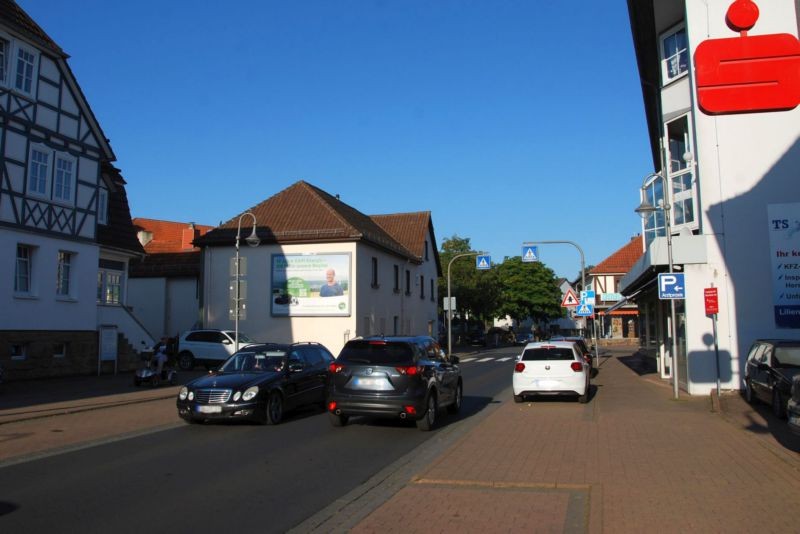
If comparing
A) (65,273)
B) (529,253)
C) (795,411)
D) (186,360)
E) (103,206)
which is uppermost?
(103,206)

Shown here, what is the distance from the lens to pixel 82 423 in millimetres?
13320

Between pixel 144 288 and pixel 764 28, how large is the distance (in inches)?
1426

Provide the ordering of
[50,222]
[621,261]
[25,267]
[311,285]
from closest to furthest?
[25,267] < [50,222] < [311,285] < [621,261]

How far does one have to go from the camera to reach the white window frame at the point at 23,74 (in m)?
22.2

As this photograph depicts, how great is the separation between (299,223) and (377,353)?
24.6m

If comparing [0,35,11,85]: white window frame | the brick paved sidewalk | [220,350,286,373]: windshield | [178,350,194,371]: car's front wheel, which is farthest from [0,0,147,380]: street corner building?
the brick paved sidewalk

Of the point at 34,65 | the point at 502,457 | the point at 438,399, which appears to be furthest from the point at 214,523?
the point at 34,65

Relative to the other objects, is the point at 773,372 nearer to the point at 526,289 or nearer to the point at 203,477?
the point at 203,477

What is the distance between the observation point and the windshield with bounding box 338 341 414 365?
39.7 ft

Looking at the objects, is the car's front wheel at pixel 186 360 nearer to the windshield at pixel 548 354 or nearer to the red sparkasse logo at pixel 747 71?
the windshield at pixel 548 354

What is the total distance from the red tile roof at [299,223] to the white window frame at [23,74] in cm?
1393

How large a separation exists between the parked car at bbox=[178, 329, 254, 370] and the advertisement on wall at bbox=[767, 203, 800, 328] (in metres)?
21.3

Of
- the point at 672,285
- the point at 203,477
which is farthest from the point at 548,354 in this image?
the point at 203,477

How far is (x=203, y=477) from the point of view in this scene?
328 inches
